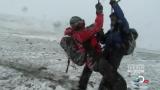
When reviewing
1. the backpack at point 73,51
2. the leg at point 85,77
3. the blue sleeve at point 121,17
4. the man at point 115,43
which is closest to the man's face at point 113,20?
the man at point 115,43

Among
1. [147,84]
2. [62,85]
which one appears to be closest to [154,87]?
[147,84]

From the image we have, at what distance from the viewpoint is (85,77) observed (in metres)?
10.1

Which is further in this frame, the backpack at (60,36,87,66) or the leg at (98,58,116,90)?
the backpack at (60,36,87,66)

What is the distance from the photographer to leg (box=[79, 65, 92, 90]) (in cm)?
1008

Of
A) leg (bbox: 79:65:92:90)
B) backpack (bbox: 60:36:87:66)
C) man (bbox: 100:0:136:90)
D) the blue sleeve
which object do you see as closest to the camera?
the blue sleeve

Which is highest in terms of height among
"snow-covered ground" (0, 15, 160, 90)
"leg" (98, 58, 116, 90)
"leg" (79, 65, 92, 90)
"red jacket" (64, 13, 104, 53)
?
"red jacket" (64, 13, 104, 53)

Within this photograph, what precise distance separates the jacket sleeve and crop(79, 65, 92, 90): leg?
0.88 m

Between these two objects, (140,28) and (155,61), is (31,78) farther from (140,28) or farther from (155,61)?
(140,28)

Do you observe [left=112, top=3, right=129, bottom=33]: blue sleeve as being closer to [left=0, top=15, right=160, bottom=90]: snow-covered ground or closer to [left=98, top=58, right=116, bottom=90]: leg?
[left=98, top=58, right=116, bottom=90]: leg

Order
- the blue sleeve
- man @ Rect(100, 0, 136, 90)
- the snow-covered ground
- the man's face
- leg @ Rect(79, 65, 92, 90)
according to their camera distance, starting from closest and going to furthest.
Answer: the blue sleeve < man @ Rect(100, 0, 136, 90) < the man's face < leg @ Rect(79, 65, 92, 90) < the snow-covered ground

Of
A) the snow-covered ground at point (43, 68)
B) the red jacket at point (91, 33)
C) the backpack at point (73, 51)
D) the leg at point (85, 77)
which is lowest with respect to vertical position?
the snow-covered ground at point (43, 68)

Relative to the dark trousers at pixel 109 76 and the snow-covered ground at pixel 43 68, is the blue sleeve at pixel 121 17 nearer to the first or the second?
the dark trousers at pixel 109 76

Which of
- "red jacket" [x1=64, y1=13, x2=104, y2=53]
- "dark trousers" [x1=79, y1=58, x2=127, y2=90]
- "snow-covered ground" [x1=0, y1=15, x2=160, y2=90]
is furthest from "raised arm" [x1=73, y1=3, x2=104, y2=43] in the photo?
"snow-covered ground" [x1=0, y1=15, x2=160, y2=90]

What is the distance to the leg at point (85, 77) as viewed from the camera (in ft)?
33.1
